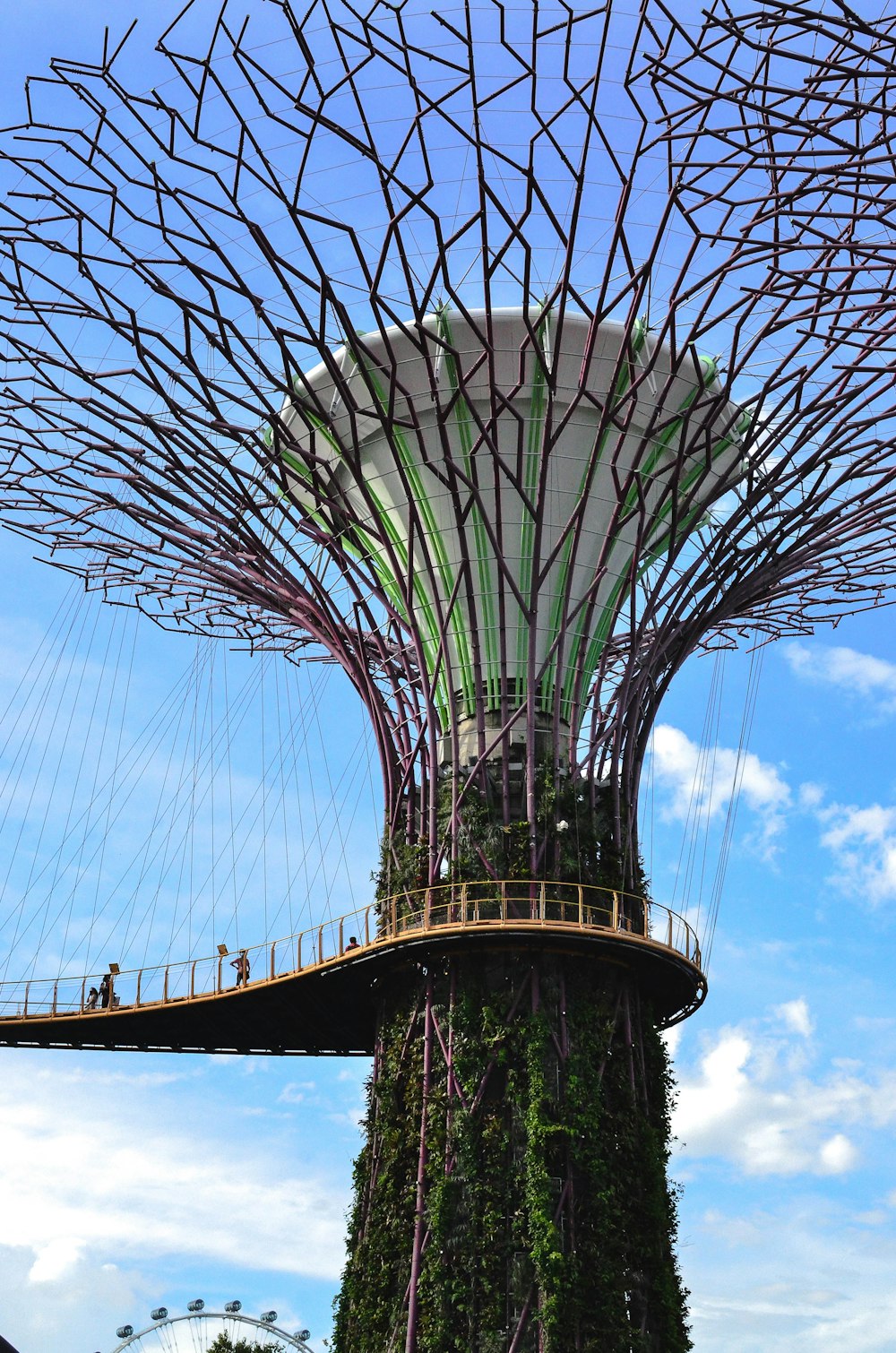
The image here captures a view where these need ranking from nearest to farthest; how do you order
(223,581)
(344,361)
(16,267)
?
(16,267)
(344,361)
(223,581)

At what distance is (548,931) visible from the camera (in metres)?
34.7

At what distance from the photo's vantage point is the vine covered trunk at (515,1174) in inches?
1286

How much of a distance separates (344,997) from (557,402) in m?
15.6

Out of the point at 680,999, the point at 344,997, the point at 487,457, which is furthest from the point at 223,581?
the point at 680,999

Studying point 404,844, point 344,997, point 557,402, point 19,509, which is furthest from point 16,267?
point 344,997

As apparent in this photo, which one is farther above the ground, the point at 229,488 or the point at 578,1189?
the point at 229,488

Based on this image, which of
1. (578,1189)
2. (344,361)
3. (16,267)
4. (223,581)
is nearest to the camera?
(578,1189)

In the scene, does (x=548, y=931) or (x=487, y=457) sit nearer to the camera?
(x=548, y=931)

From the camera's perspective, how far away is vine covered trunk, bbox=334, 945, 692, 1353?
32656 mm

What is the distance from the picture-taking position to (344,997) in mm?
40000

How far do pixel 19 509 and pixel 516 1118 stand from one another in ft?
72.5

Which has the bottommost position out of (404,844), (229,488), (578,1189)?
(578,1189)

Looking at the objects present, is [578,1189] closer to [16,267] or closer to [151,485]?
[151,485]

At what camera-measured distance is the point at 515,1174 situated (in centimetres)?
3359
